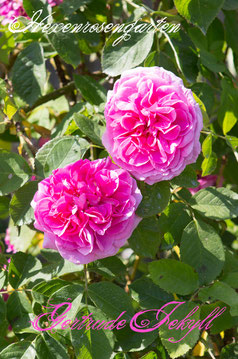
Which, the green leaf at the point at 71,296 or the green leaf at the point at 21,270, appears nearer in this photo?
the green leaf at the point at 71,296

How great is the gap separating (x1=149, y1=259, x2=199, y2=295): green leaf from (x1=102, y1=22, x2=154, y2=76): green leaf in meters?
0.32

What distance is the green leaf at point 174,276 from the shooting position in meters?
0.77

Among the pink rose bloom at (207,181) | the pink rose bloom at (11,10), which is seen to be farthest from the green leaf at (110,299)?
the pink rose bloom at (11,10)

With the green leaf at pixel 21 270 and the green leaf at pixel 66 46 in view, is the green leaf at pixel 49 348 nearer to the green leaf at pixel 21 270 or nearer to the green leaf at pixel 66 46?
the green leaf at pixel 21 270

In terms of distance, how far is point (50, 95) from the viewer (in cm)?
119

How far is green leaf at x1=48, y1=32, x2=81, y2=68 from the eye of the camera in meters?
0.92

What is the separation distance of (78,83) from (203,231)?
0.40m

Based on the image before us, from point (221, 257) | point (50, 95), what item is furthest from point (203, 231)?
point (50, 95)

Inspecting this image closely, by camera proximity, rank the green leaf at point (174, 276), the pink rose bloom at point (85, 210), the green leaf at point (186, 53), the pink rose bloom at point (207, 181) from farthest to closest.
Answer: the pink rose bloom at point (207, 181) < the green leaf at point (186, 53) < the green leaf at point (174, 276) < the pink rose bloom at point (85, 210)

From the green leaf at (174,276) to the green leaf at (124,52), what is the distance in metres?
0.32

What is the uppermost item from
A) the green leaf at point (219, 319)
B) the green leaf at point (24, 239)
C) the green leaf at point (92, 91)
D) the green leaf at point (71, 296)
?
the green leaf at point (92, 91)

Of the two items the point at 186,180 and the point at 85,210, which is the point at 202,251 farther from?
the point at 85,210

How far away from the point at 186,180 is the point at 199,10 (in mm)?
286

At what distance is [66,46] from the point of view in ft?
3.06
